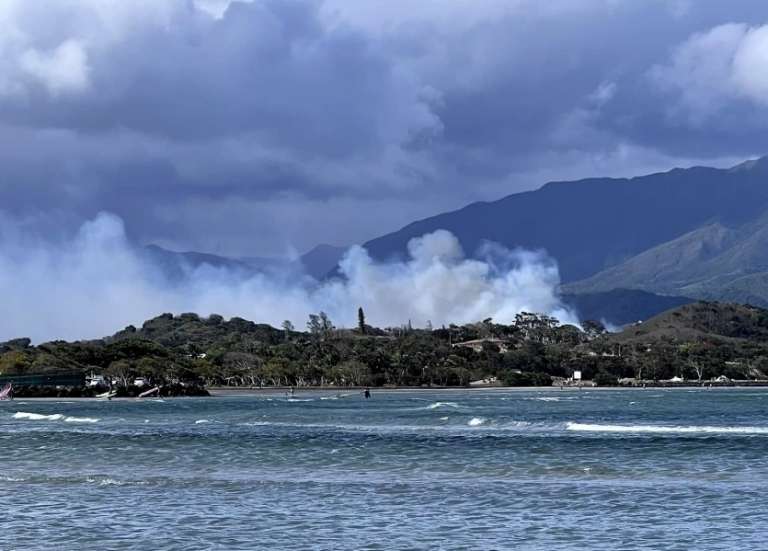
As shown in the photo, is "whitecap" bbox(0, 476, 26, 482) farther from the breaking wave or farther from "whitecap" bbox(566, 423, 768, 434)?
the breaking wave

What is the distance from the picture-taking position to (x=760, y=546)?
1357 inches

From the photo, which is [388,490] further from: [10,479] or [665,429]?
[665,429]

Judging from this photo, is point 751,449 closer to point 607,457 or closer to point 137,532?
point 607,457

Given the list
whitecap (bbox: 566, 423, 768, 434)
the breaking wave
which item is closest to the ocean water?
whitecap (bbox: 566, 423, 768, 434)

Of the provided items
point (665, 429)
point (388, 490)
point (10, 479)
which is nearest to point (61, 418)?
point (665, 429)

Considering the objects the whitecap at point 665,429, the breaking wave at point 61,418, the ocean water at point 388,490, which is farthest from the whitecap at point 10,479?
the breaking wave at point 61,418

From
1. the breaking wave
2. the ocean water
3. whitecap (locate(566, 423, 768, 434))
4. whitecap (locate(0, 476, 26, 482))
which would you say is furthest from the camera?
the breaking wave

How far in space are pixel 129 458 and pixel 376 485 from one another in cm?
1934

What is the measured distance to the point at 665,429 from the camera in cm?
9138

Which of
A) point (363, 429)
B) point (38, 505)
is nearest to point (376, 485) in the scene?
point (38, 505)

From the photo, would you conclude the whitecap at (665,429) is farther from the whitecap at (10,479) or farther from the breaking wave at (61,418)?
the whitecap at (10,479)

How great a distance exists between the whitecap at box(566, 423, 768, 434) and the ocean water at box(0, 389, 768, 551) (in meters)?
1.07

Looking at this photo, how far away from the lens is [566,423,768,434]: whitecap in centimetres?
8669

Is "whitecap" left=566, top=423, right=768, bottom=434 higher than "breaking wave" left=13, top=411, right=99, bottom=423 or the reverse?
the reverse
